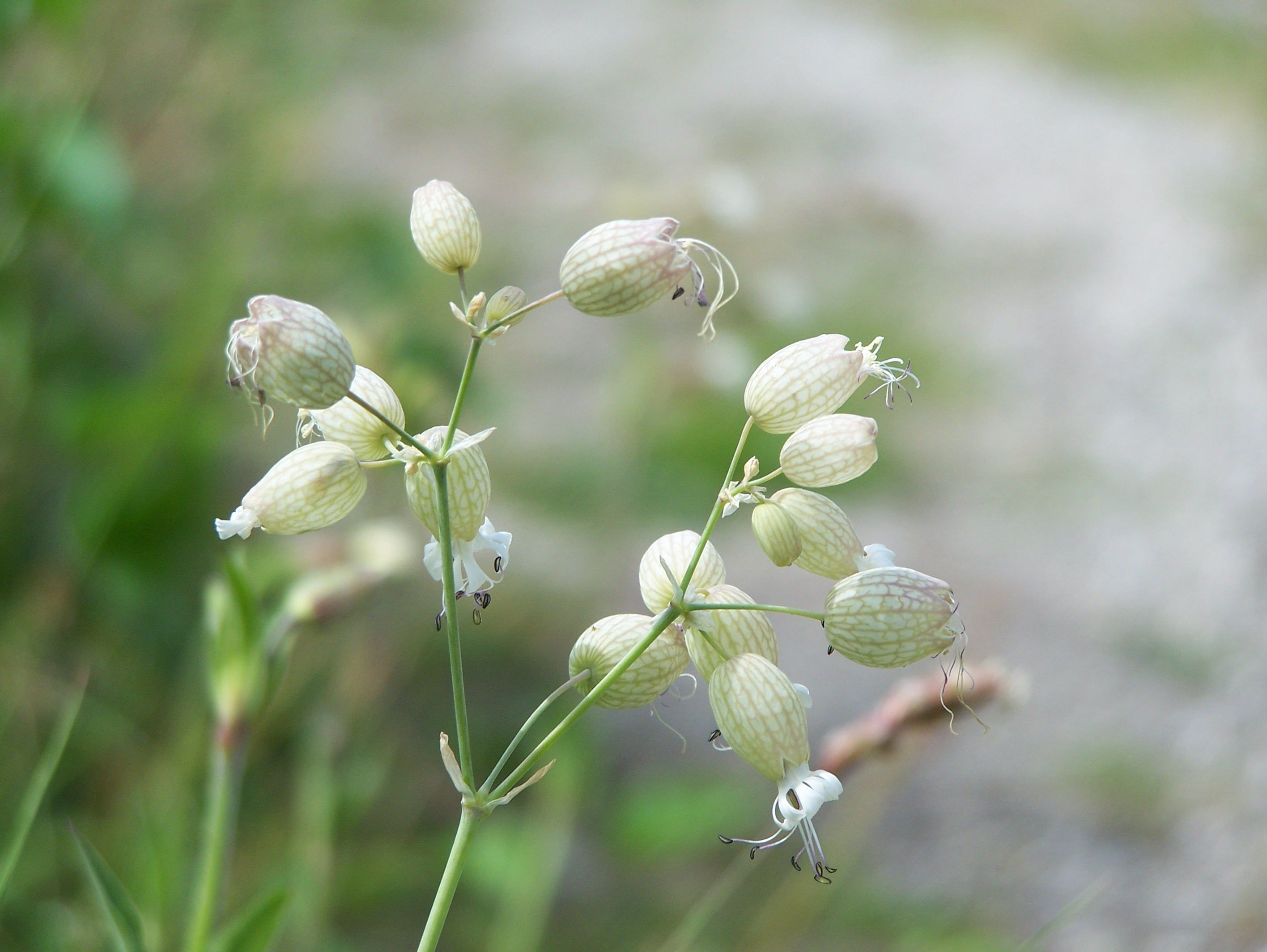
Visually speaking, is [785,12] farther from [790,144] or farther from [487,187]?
[487,187]

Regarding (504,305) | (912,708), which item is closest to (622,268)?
(504,305)

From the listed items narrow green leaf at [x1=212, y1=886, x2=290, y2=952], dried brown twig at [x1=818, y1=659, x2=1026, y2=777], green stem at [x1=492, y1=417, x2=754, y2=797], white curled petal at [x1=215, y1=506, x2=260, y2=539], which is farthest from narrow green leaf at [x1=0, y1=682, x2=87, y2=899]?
dried brown twig at [x1=818, y1=659, x2=1026, y2=777]

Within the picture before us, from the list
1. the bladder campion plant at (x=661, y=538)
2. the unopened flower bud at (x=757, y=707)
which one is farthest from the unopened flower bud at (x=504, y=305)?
the unopened flower bud at (x=757, y=707)

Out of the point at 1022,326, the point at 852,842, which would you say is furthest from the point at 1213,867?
the point at 1022,326

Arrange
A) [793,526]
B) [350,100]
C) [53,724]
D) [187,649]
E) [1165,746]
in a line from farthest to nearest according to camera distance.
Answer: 1. [350,100]
2. [1165,746]
3. [187,649]
4. [53,724]
5. [793,526]

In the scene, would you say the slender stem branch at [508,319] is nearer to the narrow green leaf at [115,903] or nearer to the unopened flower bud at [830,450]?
the unopened flower bud at [830,450]

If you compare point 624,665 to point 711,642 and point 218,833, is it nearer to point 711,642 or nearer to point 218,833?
point 711,642

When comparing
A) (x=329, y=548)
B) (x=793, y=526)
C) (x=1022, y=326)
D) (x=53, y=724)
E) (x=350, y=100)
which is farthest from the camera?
(x=350, y=100)
